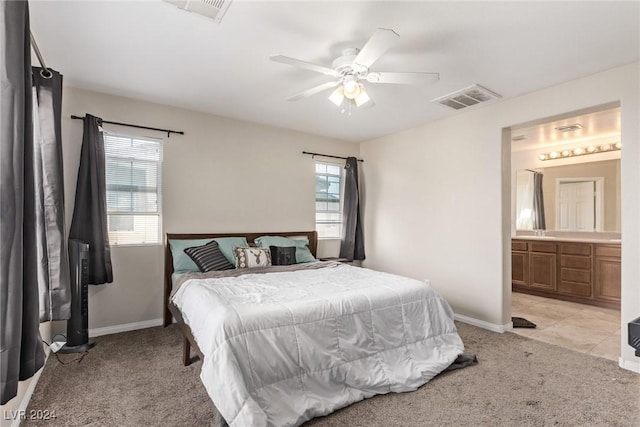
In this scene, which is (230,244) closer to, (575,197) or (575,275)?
(575,275)

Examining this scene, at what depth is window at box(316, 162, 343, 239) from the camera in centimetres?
514

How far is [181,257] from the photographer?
11.3 ft

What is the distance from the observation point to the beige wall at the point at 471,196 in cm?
266

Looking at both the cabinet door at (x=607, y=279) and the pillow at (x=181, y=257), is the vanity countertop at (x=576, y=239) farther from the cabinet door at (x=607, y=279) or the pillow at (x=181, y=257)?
the pillow at (x=181, y=257)

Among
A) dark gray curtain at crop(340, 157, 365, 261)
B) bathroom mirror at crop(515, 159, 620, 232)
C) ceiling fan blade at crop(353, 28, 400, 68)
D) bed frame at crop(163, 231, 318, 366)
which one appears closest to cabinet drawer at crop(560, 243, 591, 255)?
bathroom mirror at crop(515, 159, 620, 232)

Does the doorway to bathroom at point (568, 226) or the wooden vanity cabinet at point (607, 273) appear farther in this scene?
the wooden vanity cabinet at point (607, 273)

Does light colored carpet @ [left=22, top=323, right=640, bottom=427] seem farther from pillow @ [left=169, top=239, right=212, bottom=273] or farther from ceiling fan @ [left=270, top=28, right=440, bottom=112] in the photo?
ceiling fan @ [left=270, top=28, right=440, bottom=112]

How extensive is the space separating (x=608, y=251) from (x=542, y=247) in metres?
0.81

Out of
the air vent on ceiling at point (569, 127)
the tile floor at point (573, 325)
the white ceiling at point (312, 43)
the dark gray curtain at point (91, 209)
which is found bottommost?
the tile floor at point (573, 325)

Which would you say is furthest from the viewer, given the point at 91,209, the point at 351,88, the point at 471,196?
the point at 471,196

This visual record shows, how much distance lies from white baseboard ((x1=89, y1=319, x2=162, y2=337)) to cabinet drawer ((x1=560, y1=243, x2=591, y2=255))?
5.81 metres

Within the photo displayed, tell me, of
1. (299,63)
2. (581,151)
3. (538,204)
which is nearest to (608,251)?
(538,204)

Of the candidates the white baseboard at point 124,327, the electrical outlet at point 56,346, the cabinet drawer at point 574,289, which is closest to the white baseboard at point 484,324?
the cabinet drawer at point 574,289

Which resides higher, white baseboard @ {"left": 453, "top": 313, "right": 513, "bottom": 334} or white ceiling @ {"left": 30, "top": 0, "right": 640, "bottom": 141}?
white ceiling @ {"left": 30, "top": 0, "right": 640, "bottom": 141}
